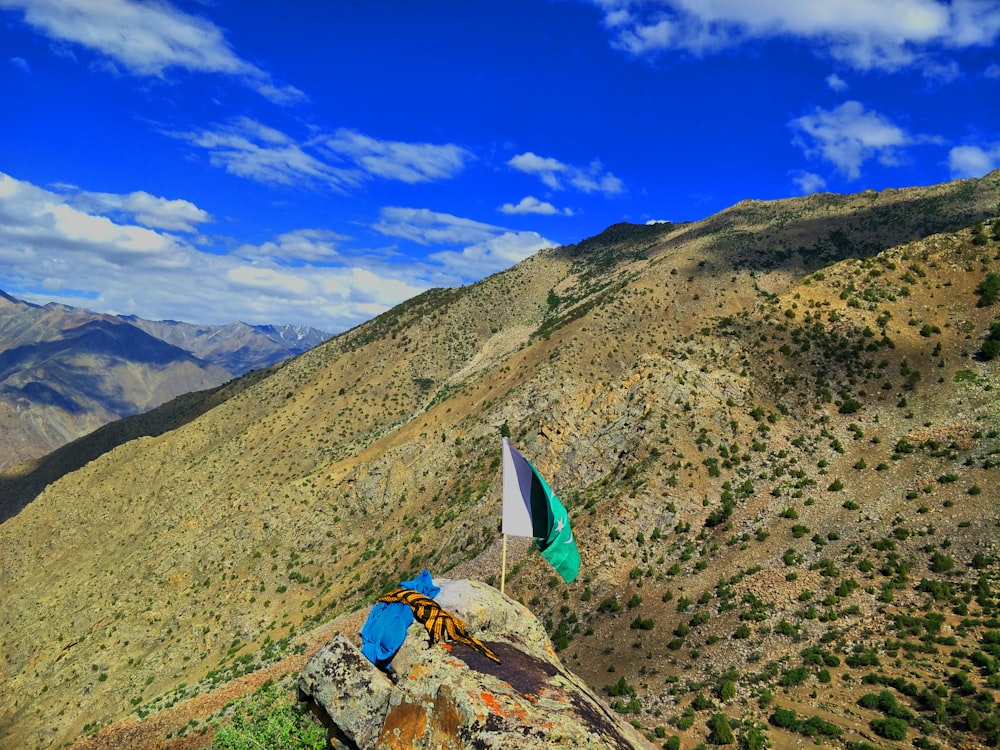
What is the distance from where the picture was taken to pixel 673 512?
31656 mm

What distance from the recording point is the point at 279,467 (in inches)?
2719

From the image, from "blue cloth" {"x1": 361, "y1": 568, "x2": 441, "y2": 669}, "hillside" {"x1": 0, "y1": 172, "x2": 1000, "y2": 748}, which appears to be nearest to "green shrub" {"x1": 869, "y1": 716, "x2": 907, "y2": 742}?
"hillside" {"x1": 0, "y1": 172, "x2": 1000, "y2": 748}

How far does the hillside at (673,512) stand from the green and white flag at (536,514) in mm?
8991

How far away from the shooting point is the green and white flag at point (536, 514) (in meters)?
15.5

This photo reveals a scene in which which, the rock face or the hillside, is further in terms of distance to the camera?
the hillside

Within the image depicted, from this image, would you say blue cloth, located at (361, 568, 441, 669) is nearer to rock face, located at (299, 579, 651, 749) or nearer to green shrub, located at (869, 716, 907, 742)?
rock face, located at (299, 579, 651, 749)

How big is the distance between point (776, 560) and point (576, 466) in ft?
51.7

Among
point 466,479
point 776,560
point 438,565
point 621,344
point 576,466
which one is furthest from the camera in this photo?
point 621,344

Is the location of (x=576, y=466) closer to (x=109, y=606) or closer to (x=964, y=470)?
(x=964, y=470)

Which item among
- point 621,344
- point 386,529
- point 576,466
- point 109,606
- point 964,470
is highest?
point 621,344

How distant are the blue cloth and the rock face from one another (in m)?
0.23

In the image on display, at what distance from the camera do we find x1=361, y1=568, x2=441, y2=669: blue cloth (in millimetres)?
12031

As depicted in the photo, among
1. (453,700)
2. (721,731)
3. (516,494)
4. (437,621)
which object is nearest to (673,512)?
(721,731)

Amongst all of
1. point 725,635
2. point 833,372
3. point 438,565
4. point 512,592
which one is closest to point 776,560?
point 725,635
